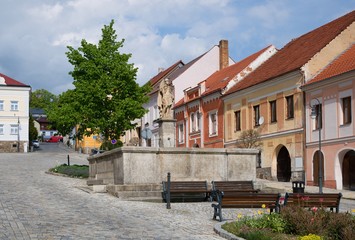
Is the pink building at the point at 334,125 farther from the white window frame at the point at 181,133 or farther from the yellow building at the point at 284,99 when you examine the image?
the white window frame at the point at 181,133

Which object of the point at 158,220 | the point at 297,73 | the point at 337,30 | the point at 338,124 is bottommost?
the point at 158,220

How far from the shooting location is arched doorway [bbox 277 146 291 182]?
3541cm

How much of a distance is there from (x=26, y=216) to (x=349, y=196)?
15.7m

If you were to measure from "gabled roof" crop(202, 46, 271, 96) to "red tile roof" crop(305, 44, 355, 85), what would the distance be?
10.3 m

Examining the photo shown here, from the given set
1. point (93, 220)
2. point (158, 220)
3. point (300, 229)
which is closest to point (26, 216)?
point (93, 220)

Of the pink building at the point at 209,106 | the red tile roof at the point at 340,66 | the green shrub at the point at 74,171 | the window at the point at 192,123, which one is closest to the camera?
the green shrub at the point at 74,171

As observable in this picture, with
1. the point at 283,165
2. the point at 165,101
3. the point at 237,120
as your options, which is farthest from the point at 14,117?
the point at 165,101

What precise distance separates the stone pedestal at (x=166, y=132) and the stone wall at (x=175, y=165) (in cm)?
216

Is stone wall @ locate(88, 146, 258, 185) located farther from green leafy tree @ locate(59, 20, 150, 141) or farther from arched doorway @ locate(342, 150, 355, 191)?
green leafy tree @ locate(59, 20, 150, 141)

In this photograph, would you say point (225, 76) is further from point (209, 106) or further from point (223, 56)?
point (223, 56)

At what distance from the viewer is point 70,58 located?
1453 inches

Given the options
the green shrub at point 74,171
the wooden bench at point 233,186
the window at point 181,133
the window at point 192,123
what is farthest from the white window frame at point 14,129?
the wooden bench at point 233,186

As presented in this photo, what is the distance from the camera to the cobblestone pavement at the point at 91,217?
39.7 feet

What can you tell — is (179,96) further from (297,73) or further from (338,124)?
(338,124)
